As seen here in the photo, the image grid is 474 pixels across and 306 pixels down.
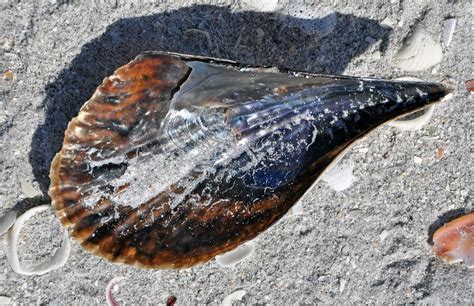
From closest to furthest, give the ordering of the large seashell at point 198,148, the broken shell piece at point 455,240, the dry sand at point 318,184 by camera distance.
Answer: the large seashell at point 198,148 < the dry sand at point 318,184 < the broken shell piece at point 455,240

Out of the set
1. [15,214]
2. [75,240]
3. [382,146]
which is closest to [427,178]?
[382,146]

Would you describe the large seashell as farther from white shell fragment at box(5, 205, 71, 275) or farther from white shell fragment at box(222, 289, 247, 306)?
white shell fragment at box(222, 289, 247, 306)

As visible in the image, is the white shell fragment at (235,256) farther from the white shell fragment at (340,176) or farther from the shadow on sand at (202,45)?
the shadow on sand at (202,45)

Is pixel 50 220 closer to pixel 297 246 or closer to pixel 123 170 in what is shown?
pixel 123 170

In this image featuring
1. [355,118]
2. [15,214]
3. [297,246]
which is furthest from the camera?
[297,246]

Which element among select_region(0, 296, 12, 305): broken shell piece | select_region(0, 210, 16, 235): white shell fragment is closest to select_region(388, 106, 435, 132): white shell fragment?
select_region(0, 210, 16, 235): white shell fragment

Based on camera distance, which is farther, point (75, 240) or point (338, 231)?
point (338, 231)

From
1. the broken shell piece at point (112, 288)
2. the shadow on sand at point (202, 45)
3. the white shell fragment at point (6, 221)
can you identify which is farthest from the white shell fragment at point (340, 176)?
the white shell fragment at point (6, 221)

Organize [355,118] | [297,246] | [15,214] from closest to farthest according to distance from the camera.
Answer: [355,118] → [15,214] → [297,246]
